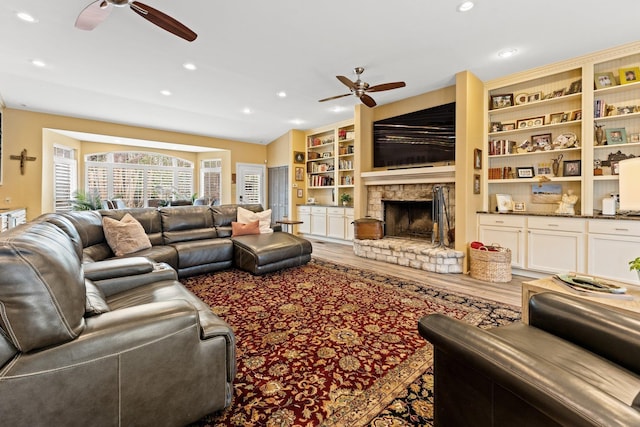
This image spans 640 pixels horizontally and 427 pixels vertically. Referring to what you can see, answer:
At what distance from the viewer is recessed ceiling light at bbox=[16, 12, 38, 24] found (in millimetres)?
2766

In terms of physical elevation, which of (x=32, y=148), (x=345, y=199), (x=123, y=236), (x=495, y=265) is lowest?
(x=495, y=265)

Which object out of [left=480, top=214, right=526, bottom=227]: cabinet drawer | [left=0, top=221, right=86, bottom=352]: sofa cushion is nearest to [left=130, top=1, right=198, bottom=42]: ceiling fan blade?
[left=0, top=221, right=86, bottom=352]: sofa cushion

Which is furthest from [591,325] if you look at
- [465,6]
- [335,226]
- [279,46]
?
[335,226]

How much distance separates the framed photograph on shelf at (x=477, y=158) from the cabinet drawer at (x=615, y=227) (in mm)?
1421

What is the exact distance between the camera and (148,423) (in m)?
1.11

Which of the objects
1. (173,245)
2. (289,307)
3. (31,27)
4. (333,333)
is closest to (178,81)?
(31,27)

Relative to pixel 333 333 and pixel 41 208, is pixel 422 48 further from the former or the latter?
pixel 41 208

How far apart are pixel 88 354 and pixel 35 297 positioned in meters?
0.26

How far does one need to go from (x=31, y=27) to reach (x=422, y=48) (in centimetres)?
429

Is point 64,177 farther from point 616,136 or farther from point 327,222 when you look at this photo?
point 616,136

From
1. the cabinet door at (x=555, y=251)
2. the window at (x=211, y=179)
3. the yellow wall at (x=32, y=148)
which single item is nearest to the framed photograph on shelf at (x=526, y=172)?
the cabinet door at (x=555, y=251)

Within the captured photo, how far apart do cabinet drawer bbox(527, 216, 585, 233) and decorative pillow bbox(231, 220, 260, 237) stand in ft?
12.7

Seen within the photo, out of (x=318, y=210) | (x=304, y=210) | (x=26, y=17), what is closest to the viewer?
(x=26, y=17)

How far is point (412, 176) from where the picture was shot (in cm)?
482
